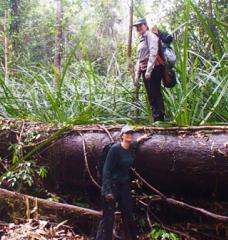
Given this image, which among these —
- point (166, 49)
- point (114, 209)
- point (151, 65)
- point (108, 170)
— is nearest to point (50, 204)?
point (114, 209)

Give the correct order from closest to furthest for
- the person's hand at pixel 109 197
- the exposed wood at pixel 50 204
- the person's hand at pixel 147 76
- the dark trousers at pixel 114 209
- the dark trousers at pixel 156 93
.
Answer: the person's hand at pixel 109 197
the dark trousers at pixel 114 209
the exposed wood at pixel 50 204
the person's hand at pixel 147 76
the dark trousers at pixel 156 93

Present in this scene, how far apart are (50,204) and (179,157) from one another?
1.52 m

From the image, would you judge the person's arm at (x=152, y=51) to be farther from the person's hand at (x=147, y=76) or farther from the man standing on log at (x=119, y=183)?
the man standing on log at (x=119, y=183)

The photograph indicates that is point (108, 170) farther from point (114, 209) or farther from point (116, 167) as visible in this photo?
point (114, 209)

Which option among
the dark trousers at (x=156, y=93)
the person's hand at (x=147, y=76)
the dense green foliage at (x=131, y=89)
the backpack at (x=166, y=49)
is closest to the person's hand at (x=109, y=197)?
the dense green foliage at (x=131, y=89)

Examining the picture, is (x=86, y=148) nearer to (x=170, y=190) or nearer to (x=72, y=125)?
(x=72, y=125)

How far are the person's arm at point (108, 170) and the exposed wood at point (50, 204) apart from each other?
58 centimetres

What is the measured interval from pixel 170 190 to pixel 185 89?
106 cm

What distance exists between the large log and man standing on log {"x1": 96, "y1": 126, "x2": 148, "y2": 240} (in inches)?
14.9

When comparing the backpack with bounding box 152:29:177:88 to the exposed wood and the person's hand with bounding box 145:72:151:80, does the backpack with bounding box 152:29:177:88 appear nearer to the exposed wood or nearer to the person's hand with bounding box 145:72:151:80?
the person's hand with bounding box 145:72:151:80

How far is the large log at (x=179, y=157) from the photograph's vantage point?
3.44m

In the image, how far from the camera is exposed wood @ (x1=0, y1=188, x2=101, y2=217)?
3.85m

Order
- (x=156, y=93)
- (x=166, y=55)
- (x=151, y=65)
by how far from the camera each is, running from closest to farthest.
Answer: (x=151, y=65)
(x=166, y=55)
(x=156, y=93)

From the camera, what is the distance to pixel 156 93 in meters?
4.14
